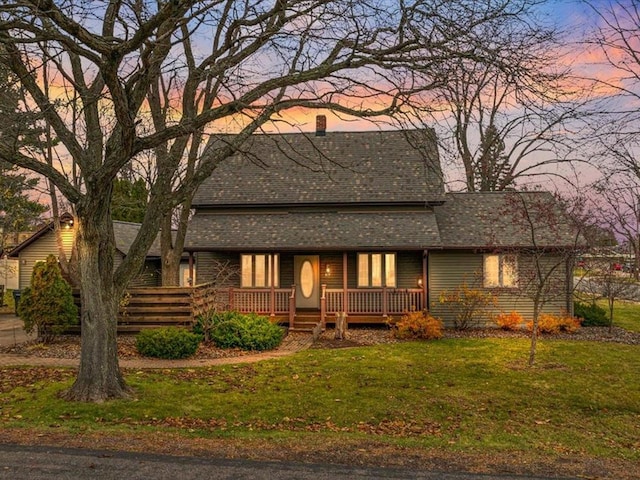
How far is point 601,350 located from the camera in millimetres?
14531

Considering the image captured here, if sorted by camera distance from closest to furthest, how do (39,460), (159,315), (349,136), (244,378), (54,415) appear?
(39,460), (54,415), (244,378), (159,315), (349,136)

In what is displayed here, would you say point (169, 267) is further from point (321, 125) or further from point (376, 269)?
point (321, 125)

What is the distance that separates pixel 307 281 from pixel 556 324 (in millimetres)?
9295

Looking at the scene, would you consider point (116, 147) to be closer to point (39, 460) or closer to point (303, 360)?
point (39, 460)

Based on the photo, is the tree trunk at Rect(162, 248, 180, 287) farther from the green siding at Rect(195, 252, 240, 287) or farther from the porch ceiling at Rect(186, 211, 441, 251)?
the green siding at Rect(195, 252, 240, 287)

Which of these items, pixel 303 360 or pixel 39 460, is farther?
pixel 303 360

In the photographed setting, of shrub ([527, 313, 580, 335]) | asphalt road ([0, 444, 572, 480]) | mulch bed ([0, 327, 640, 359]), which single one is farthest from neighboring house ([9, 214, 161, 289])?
asphalt road ([0, 444, 572, 480])

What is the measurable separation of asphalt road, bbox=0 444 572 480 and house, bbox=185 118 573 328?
39.3ft

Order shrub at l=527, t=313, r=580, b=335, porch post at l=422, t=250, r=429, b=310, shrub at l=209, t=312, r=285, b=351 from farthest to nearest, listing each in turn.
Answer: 1. porch post at l=422, t=250, r=429, b=310
2. shrub at l=527, t=313, r=580, b=335
3. shrub at l=209, t=312, r=285, b=351

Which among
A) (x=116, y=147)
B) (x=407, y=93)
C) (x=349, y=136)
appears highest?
(x=349, y=136)

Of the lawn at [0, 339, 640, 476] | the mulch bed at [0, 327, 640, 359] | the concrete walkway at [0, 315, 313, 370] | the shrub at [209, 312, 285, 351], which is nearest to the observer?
the lawn at [0, 339, 640, 476]

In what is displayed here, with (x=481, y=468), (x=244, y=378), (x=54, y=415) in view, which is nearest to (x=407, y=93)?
(x=481, y=468)

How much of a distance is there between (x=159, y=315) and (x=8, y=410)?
7266 millimetres

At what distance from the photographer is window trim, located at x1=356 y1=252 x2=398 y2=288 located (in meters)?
19.9
